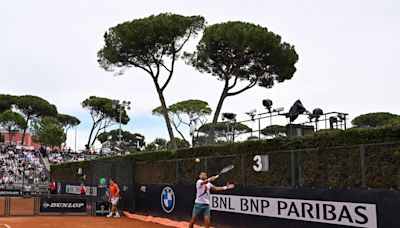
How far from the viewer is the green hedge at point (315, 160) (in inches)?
377

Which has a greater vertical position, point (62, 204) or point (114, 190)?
point (114, 190)

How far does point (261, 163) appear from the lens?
1291cm

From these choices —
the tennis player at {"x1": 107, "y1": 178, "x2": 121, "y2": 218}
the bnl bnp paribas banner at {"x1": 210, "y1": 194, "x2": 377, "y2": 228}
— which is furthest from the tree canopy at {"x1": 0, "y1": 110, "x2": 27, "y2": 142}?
the bnl bnp paribas banner at {"x1": 210, "y1": 194, "x2": 377, "y2": 228}

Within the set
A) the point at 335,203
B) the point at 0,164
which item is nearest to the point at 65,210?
the point at 335,203

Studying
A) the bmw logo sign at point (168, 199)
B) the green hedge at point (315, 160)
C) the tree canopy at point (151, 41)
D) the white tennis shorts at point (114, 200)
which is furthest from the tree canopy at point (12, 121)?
the green hedge at point (315, 160)

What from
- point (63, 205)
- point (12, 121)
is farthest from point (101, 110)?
point (63, 205)

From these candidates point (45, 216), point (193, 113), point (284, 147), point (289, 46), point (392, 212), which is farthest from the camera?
point (193, 113)

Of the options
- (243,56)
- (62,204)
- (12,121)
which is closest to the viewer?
(62,204)

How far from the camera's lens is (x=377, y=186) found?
373 inches

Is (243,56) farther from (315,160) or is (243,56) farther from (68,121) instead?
(68,121)

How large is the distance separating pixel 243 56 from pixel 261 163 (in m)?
12.7

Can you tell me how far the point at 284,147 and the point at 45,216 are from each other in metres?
10.8

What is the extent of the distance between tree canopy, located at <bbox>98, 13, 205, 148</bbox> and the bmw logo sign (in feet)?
32.3

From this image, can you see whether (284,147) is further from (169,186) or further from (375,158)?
(169,186)
